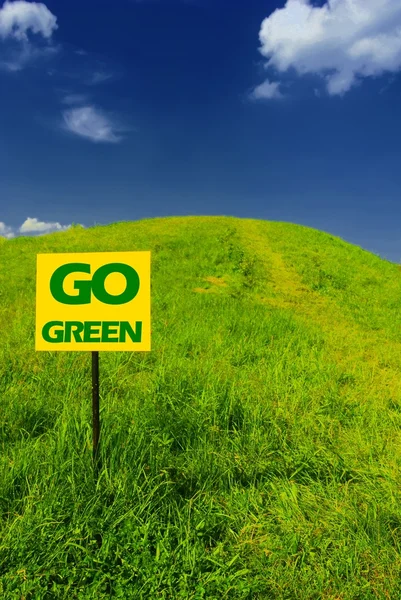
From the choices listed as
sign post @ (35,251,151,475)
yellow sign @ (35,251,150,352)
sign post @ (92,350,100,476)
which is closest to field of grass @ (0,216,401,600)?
sign post @ (92,350,100,476)

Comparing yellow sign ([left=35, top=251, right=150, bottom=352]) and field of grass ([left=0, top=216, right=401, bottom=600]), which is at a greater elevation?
yellow sign ([left=35, top=251, right=150, bottom=352])

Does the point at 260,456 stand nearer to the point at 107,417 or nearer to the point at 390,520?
the point at 390,520

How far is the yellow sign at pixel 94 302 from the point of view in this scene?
10.4 feet

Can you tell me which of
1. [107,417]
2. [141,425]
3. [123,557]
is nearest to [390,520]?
[123,557]

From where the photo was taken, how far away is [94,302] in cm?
321

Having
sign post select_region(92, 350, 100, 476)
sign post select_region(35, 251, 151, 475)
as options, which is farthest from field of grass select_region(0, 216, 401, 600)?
sign post select_region(35, 251, 151, 475)

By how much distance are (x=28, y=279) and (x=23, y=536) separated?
10.8 meters

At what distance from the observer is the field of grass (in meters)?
2.41

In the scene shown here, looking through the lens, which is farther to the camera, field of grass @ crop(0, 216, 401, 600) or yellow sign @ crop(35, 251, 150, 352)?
yellow sign @ crop(35, 251, 150, 352)

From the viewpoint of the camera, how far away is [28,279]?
479 inches

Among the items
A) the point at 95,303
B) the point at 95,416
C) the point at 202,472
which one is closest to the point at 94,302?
the point at 95,303

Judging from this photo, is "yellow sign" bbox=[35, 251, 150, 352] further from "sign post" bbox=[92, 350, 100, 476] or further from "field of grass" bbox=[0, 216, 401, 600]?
"field of grass" bbox=[0, 216, 401, 600]

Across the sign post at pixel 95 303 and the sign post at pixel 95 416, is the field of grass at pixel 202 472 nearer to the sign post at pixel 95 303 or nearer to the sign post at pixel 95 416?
the sign post at pixel 95 416

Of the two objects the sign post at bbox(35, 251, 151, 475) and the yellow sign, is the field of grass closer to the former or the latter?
the sign post at bbox(35, 251, 151, 475)
